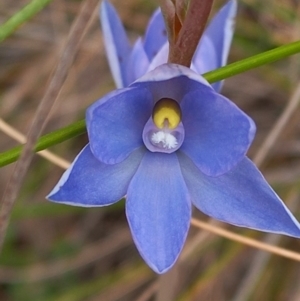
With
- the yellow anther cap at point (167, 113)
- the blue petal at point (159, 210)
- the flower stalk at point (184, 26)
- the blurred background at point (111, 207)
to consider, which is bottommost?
the blurred background at point (111, 207)

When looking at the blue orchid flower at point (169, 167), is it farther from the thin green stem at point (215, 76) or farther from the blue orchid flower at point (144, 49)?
the blue orchid flower at point (144, 49)

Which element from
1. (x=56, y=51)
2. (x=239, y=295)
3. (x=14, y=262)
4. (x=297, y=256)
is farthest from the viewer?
(x=56, y=51)

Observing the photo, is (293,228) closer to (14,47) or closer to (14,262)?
(14,262)

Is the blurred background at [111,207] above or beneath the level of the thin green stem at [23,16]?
beneath

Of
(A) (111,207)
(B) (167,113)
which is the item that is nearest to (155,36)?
(B) (167,113)

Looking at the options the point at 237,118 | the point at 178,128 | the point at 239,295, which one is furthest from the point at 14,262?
the point at 237,118

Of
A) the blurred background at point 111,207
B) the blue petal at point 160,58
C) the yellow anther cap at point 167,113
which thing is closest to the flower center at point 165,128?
the yellow anther cap at point 167,113

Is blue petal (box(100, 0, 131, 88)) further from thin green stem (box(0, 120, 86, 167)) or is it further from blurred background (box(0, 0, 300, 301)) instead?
blurred background (box(0, 0, 300, 301))

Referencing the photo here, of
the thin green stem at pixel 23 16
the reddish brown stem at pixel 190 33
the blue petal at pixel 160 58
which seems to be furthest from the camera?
the blue petal at pixel 160 58
